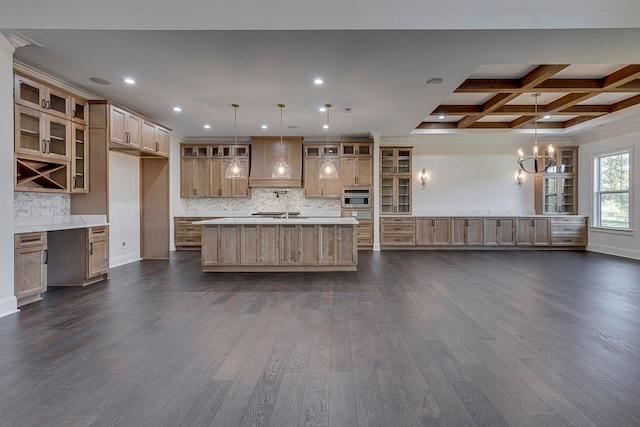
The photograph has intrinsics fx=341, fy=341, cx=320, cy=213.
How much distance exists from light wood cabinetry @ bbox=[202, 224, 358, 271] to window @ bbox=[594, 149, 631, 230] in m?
6.33

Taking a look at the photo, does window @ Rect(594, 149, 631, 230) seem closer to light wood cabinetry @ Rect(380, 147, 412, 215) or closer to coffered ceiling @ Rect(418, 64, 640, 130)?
coffered ceiling @ Rect(418, 64, 640, 130)

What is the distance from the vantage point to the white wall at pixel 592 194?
276 inches

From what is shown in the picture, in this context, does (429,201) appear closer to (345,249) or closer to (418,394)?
(345,249)

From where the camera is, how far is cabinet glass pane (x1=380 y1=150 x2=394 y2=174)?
28.8ft

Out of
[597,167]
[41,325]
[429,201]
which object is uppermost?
[597,167]

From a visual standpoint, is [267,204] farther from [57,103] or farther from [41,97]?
[41,97]

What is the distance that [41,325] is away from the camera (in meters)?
3.18

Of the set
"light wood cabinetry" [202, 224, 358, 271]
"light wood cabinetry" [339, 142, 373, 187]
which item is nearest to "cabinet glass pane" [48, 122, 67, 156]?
"light wood cabinetry" [202, 224, 358, 271]

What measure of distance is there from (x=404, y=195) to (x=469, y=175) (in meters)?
1.89

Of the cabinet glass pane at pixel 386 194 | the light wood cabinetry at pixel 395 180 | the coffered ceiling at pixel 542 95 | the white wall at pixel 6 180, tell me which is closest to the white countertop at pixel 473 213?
the light wood cabinetry at pixel 395 180

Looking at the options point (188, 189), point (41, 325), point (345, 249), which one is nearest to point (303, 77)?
point (345, 249)

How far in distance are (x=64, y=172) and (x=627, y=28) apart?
668 cm

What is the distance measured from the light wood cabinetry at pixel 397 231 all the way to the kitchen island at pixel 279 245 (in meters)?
3.04

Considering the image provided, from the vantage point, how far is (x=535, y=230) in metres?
8.38
